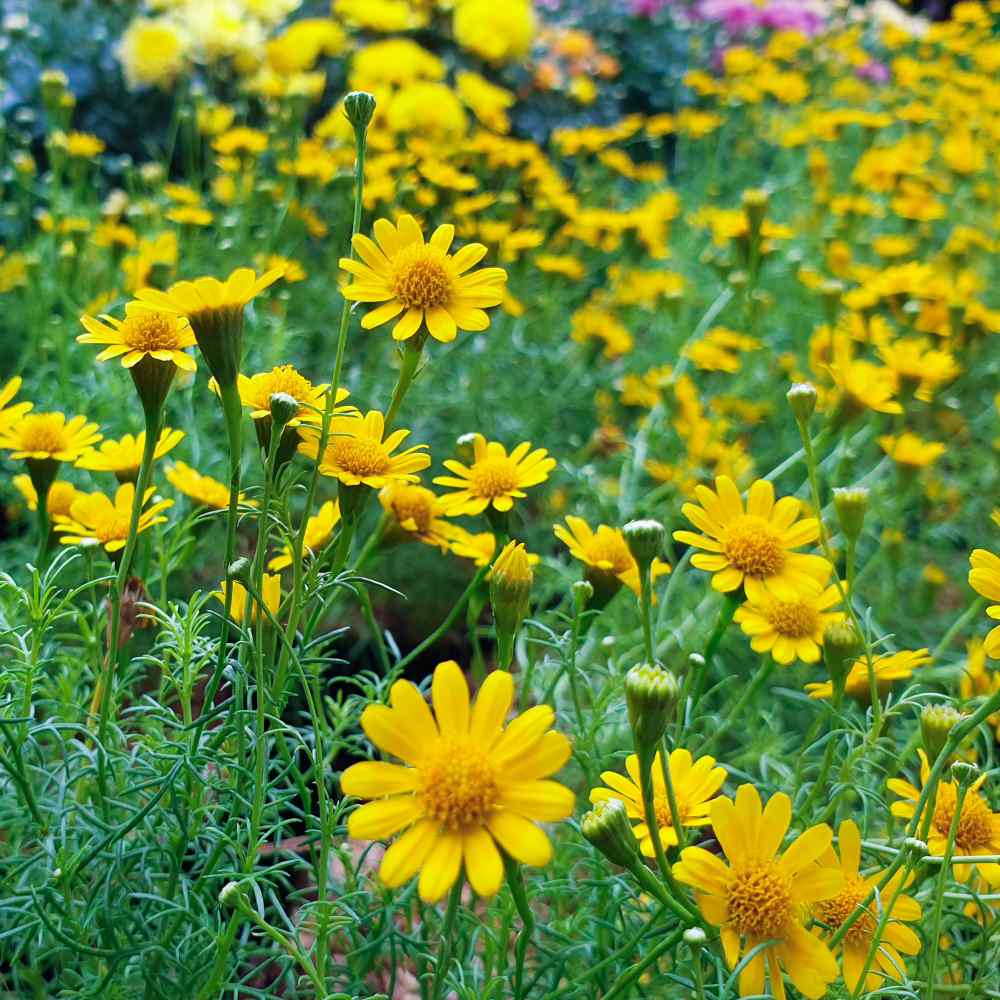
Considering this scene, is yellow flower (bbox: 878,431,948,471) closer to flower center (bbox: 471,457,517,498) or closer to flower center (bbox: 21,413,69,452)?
flower center (bbox: 471,457,517,498)

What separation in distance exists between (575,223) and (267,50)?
1263mm

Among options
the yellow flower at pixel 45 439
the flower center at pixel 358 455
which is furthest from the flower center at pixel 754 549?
the yellow flower at pixel 45 439

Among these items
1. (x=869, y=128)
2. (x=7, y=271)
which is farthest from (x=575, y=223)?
(x=7, y=271)

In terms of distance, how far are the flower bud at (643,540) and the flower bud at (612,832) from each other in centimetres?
18

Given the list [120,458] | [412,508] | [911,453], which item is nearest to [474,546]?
[412,508]

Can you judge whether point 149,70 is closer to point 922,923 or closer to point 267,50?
point 267,50

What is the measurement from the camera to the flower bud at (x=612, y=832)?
0.66 m

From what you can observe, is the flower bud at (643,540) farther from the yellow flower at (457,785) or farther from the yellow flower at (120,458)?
the yellow flower at (120,458)

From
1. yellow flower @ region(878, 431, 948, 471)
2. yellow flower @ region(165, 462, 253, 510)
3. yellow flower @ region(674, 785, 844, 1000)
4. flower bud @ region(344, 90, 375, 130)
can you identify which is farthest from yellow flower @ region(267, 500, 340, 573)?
yellow flower @ region(878, 431, 948, 471)

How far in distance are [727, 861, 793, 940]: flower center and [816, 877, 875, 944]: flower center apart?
0.36ft

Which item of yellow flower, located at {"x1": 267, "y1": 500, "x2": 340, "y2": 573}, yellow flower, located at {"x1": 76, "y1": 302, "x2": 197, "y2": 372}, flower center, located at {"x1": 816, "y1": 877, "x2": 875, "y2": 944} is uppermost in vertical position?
yellow flower, located at {"x1": 76, "y1": 302, "x2": 197, "y2": 372}

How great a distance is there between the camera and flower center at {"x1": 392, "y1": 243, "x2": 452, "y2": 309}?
83 centimetres

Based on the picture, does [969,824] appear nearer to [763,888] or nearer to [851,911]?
[851,911]

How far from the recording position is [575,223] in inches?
92.0
